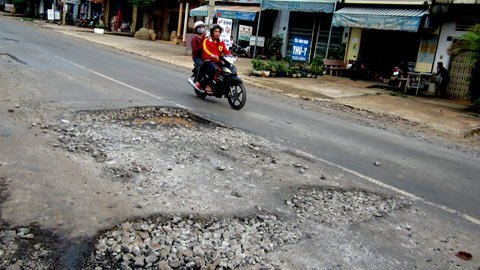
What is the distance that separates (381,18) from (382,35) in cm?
285

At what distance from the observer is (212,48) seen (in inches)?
391

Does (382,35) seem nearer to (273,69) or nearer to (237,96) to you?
(273,69)

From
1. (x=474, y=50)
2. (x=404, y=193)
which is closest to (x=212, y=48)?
(x=404, y=193)

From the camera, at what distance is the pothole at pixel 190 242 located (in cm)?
334

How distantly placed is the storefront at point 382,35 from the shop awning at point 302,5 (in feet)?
2.49

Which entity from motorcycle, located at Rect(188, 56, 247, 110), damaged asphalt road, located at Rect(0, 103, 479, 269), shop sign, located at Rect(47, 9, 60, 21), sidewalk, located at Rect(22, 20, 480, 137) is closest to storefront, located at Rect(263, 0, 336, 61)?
sidewalk, located at Rect(22, 20, 480, 137)

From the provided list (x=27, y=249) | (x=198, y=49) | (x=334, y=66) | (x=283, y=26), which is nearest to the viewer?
(x=27, y=249)

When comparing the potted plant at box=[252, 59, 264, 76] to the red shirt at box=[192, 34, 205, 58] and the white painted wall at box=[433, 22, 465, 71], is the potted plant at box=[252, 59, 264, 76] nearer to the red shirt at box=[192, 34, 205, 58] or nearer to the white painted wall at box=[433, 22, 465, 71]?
the white painted wall at box=[433, 22, 465, 71]

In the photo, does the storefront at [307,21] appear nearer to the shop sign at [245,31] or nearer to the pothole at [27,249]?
the shop sign at [245,31]

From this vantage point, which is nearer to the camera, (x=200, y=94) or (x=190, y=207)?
(x=190, y=207)

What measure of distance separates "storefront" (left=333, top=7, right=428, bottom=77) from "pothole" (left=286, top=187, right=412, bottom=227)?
44.2 ft

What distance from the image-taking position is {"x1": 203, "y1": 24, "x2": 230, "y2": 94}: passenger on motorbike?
32.3 ft

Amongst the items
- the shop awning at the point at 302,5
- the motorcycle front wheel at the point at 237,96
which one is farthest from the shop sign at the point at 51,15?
the motorcycle front wheel at the point at 237,96

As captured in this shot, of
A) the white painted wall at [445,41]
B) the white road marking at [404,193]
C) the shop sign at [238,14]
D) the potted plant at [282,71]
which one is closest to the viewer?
the white road marking at [404,193]
